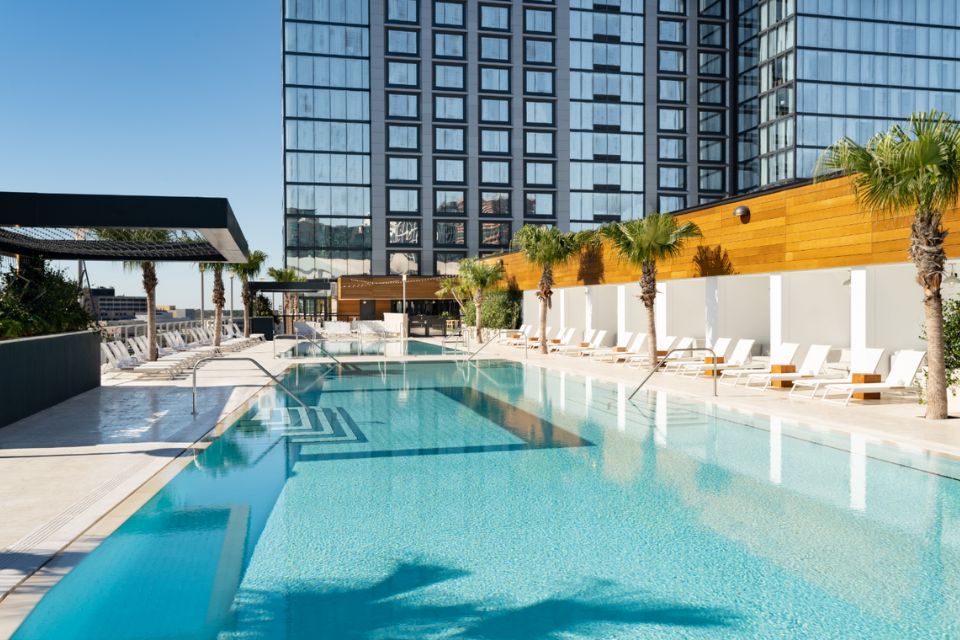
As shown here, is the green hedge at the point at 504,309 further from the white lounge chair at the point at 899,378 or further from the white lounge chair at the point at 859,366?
the white lounge chair at the point at 899,378

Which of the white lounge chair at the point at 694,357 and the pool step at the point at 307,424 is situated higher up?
the white lounge chair at the point at 694,357

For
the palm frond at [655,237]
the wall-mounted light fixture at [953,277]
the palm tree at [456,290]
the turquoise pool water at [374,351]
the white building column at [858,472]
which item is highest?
the palm frond at [655,237]

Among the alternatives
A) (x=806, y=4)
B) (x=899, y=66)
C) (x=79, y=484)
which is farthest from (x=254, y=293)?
(x=899, y=66)

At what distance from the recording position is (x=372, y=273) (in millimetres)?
57125

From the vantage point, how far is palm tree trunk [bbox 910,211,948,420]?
33.1 ft

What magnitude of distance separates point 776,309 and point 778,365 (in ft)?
6.76

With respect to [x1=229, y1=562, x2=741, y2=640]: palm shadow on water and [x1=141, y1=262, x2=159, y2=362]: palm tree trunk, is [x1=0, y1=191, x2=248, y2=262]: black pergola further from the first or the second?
[x1=141, y1=262, x2=159, y2=362]: palm tree trunk

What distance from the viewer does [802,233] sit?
1455cm

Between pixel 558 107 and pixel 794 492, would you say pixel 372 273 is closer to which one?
pixel 558 107

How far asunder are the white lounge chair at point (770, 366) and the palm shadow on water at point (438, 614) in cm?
1150

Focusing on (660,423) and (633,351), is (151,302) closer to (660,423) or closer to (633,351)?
(633,351)

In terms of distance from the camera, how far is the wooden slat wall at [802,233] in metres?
12.6

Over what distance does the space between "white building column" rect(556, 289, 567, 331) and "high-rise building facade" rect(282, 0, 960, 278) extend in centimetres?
2680

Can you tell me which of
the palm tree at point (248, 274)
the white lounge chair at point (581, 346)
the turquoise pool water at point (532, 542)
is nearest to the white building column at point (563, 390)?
the turquoise pool water at point (532, 542)
